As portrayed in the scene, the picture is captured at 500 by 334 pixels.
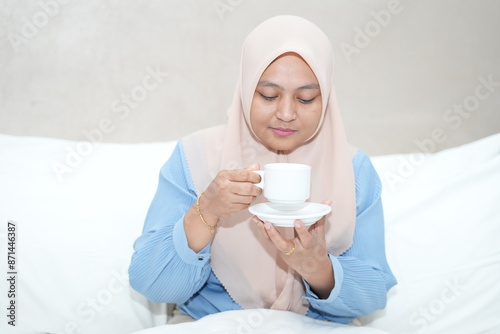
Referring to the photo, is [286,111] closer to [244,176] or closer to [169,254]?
[244,176]

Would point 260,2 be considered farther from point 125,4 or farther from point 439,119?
point 439,119

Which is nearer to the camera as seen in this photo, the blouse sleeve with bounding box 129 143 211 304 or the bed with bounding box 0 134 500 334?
the blouse sleeve with bounding box 129 143 211 304

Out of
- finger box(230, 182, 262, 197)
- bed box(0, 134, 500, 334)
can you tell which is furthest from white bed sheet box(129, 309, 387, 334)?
finger box(230, 182, 262, 197)

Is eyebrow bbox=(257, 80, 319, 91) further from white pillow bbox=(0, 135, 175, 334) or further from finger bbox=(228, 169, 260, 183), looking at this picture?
white pillow bbox=(0, 135, 175, 334)

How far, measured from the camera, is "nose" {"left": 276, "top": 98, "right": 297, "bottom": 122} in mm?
1124

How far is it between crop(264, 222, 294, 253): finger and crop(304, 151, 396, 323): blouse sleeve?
18 centimetres

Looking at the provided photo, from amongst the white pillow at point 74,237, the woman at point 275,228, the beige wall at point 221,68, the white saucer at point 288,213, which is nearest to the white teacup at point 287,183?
the white saucer at point 288,213

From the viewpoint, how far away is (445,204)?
1545mm

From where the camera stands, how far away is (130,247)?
1429 millimetres

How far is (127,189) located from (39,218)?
278 millimetres

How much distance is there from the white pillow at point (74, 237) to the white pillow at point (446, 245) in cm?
74

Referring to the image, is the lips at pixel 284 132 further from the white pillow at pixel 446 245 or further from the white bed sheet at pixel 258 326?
the white pillow at pixel 446 245

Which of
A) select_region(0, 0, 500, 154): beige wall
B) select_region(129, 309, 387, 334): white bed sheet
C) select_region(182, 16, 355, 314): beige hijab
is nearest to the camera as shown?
select_region(129, 309, 387, 334): white bed sheet

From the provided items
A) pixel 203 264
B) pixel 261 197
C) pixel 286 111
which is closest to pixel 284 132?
pixel 286 111
